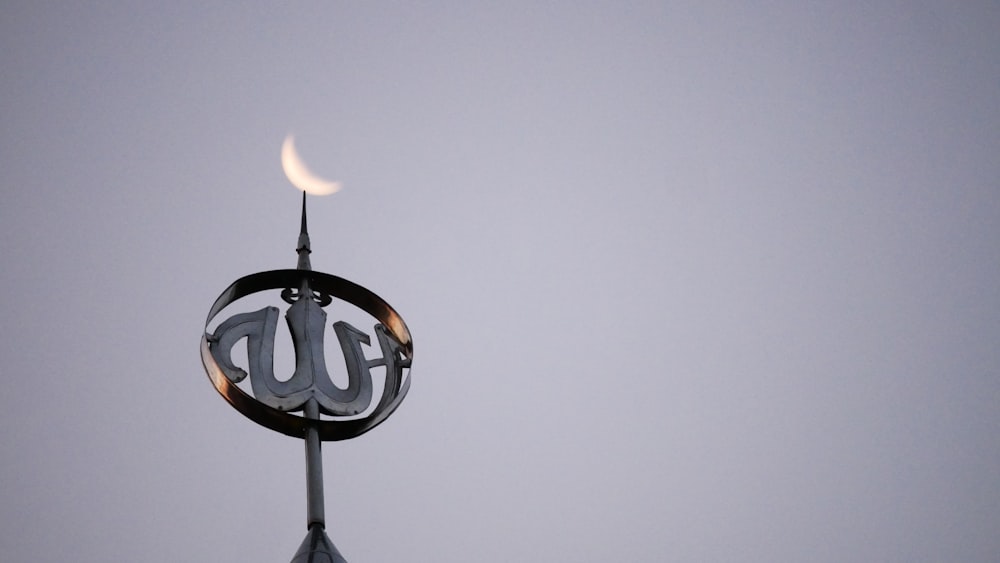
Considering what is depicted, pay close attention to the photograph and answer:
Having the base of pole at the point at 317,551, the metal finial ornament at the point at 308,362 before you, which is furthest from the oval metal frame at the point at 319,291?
the base of pole at the point at 317,551

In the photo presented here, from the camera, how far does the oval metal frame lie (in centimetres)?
595

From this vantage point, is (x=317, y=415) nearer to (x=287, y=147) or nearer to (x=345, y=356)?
(x=345, y=356)

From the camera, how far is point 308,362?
6.50 meters

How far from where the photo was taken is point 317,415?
6.08 metres

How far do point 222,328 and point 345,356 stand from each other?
2.97ft

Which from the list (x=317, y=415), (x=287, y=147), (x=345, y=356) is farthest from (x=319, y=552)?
(x=287, y=147)

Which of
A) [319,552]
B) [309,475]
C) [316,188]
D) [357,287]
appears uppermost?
[316,188]

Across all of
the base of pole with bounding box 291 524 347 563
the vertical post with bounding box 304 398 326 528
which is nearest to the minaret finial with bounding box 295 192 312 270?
the vertical post with bounding box 304 398 326 528

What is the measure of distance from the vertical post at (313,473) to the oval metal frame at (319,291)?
0.30ft

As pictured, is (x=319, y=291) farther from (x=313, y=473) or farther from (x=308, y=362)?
(x=313, y=473)

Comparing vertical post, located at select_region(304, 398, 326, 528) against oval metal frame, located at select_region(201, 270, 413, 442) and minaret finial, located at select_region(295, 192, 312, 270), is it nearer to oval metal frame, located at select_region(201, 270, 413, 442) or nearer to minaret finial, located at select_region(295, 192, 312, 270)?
oval metal frame, located at select_region(201, 270, 413, 442)

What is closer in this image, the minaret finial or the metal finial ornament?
the metal finial ornament

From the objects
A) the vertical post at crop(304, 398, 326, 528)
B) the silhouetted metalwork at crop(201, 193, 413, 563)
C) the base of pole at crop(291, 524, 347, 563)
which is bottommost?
the base of pole at crop(291, 524, 347, 563)

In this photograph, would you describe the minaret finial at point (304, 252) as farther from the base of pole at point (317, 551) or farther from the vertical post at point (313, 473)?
the base of pole at point (317, 551)
